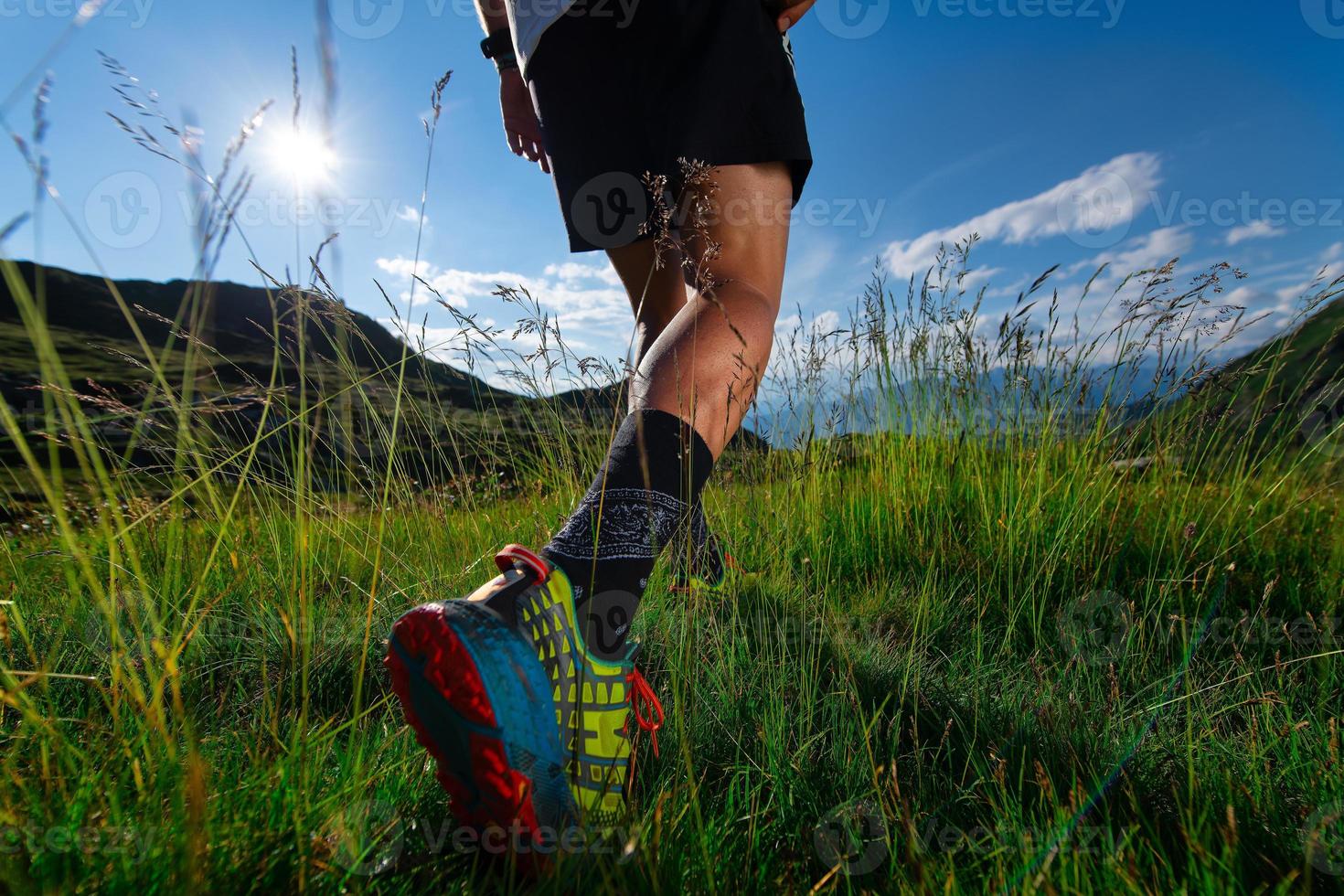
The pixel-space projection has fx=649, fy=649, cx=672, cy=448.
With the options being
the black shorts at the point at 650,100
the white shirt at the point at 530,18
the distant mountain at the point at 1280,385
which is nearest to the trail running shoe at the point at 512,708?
the black shorts at the point at 650,100

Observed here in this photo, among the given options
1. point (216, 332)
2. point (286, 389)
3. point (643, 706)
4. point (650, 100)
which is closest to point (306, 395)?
point (286, 389)

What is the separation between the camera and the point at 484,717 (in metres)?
0.77

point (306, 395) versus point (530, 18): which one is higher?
point (530, 18)

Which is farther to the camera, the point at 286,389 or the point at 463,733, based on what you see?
the point at 286,389

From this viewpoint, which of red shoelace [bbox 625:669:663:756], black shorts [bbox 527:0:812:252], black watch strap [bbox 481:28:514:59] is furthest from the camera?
black watch strap [bbox 481:28:514:59]

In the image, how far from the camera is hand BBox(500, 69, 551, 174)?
1.88m

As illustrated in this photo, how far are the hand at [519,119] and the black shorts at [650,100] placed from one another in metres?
0.47

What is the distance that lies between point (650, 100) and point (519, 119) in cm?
74

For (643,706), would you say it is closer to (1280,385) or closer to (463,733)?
(463,733)

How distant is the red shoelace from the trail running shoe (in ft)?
0.31

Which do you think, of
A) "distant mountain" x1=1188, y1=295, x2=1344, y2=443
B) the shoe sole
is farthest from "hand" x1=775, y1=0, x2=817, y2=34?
"distant mountain" x1=1188, y1=295, x2=1344, y2=443

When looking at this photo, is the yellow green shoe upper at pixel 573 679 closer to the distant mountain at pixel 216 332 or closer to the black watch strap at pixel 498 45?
the distant mountain at pixel 216 332

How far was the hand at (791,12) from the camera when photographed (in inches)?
55.2

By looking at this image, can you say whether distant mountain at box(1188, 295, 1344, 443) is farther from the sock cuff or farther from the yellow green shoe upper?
the yellow green shoe upper
